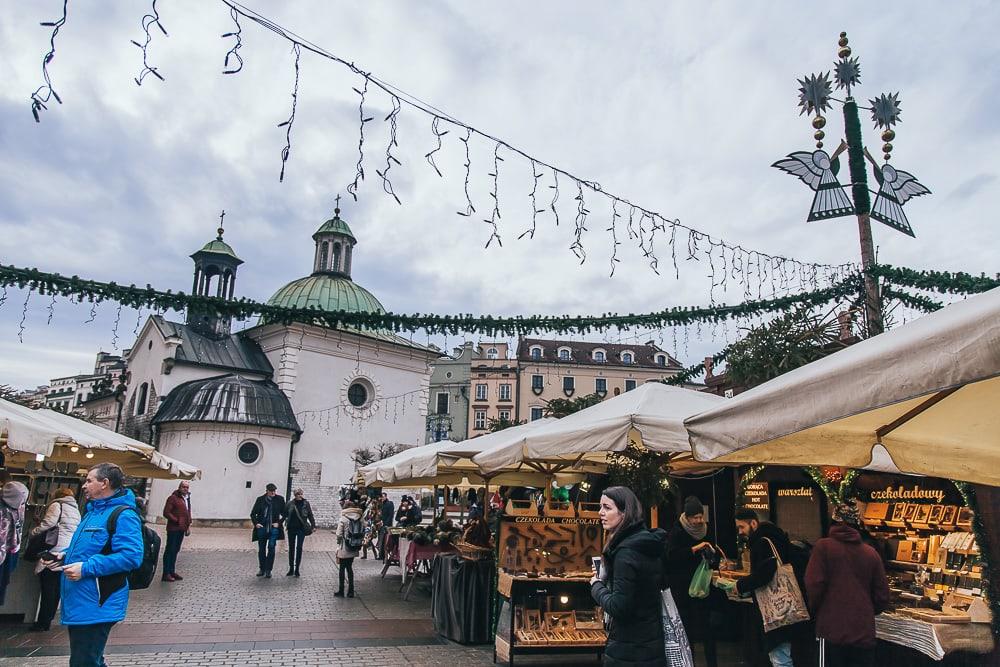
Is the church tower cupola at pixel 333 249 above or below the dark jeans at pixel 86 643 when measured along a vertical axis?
above

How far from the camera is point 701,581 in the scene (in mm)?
6047

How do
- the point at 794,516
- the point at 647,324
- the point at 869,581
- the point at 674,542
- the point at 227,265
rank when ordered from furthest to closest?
the point at 227,265
the point at 647,324
the point at 794,516
the point at 674,542
the point at 869,581

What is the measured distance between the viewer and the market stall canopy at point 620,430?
21.1 ft

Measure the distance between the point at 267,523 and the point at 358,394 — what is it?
2344 cm

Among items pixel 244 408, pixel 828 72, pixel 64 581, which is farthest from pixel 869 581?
pixel 244 408

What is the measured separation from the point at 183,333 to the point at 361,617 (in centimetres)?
2891

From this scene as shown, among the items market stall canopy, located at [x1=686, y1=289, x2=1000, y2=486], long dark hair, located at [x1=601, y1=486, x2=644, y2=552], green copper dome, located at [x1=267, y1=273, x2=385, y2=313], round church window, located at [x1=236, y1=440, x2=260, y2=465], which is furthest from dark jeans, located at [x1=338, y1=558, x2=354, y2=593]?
green copper dome, located at [x1=267, y1=273, x2=385, y2=313]

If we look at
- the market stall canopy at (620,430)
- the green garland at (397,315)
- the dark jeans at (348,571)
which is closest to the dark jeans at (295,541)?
the dark jeans at (348,571)

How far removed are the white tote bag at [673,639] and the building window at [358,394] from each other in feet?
108

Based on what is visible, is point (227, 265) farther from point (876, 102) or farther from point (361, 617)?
point (876, 102)

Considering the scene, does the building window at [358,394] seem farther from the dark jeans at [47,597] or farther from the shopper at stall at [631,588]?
the shopper at stall at [631,588]

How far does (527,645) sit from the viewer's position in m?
6.95

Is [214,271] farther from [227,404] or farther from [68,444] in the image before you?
[68,444]

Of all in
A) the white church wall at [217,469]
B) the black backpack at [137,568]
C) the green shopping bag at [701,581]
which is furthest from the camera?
the white church wall at [217,469]
